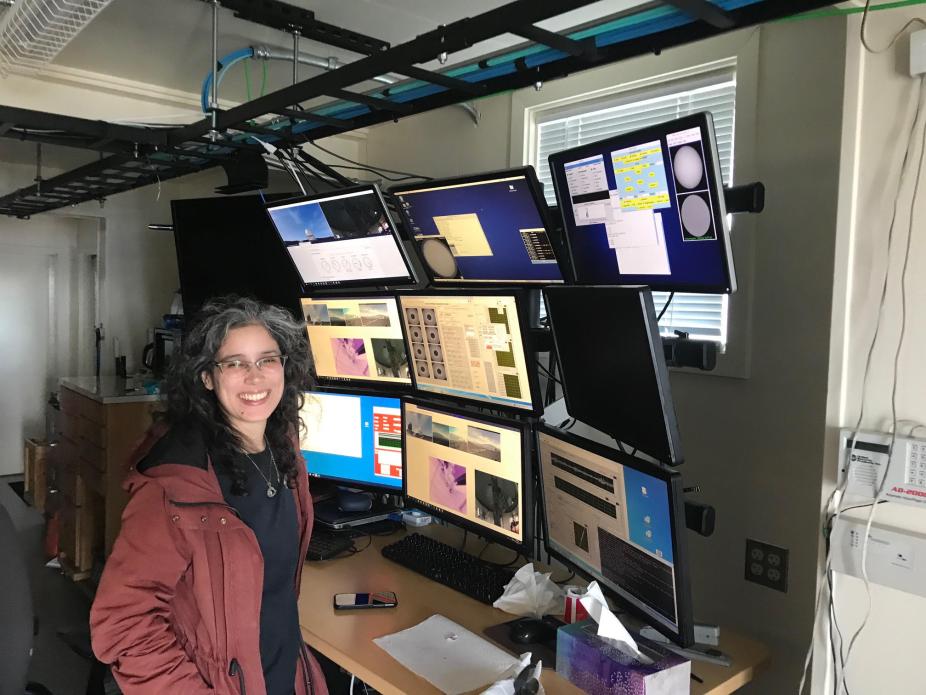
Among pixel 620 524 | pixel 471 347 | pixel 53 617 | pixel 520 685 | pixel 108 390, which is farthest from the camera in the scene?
pixel 108 390

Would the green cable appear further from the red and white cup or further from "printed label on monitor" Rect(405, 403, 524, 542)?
the red and white cup

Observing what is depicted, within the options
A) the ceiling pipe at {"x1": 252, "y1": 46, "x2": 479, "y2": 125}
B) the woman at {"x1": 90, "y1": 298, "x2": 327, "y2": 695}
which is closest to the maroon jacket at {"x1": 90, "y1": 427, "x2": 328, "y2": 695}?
the woman at {"x1": 90, "y1": 298, "x2": 327, "y2": 695}

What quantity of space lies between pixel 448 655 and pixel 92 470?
9.11 feet

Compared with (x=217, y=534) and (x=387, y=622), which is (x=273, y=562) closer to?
(x=217, y=534)

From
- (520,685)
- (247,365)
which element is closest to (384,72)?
(247,365)

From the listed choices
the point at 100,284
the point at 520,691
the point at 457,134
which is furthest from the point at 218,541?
the point at 100,284

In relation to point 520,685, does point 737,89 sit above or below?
above

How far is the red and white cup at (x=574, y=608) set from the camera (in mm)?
1492

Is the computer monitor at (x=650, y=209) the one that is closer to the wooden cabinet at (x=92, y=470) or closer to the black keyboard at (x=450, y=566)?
the black keyboard at (x=450, y=566)

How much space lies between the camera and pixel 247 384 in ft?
4.92

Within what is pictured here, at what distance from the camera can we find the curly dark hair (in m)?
1.43

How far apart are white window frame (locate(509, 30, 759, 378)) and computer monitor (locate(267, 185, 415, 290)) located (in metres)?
0.76

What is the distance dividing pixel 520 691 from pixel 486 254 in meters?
1.07

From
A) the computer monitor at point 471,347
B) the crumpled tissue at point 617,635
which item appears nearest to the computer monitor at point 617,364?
the computer monitor at point 471,347
